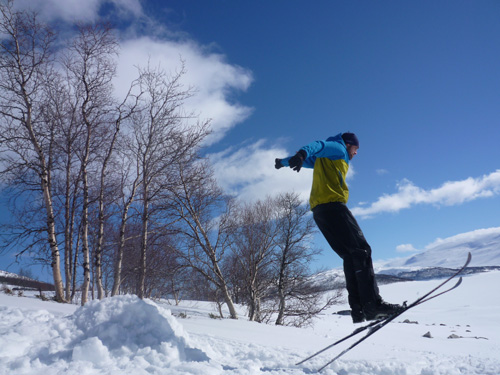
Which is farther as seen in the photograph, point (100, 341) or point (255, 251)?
point (255, 251)

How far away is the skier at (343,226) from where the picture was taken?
3.17 metres

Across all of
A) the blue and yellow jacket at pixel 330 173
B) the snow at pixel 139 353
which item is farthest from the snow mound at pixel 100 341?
the blue and yellow jacket at pixel 330 173

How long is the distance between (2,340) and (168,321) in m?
1.30

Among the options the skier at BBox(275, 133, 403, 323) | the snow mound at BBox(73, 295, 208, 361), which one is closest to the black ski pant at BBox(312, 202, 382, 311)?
the skier at BBox(275, 133, 403, 323)

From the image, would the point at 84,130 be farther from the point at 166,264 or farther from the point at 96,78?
the point at 166,264

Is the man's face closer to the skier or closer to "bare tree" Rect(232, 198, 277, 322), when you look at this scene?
the skier

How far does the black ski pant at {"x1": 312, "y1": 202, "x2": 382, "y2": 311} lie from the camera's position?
319cm

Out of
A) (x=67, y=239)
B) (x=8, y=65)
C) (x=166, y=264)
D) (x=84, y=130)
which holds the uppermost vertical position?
(x=8, y=65)

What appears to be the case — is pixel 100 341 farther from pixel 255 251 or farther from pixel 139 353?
pixel 255 251

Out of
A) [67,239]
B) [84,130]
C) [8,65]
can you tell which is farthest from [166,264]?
[8,65]

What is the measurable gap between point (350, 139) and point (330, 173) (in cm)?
60

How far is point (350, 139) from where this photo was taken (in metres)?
3.70

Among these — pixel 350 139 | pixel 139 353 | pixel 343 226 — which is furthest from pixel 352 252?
pixel 139 353

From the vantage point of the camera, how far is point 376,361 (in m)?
3.38
